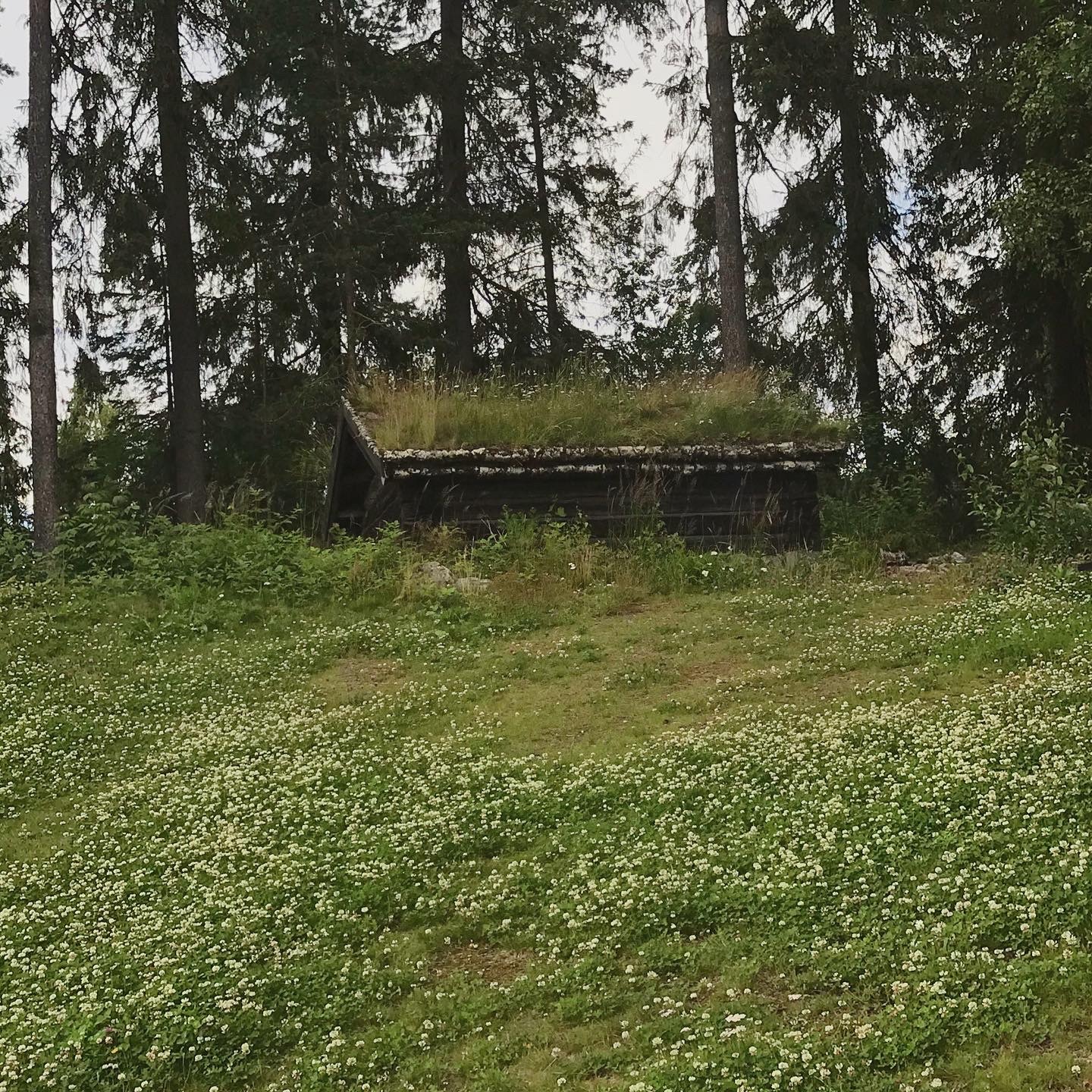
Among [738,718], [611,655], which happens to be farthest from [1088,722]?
[611,655]

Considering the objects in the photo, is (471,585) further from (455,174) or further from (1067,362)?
(455,174)

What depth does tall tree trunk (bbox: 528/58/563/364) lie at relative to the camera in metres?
27.9

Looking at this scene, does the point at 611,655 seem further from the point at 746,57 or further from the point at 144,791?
the point at 746,57

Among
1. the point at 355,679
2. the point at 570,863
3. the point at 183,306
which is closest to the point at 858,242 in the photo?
the point at 183,306

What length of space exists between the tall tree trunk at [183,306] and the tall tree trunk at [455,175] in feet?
20.0

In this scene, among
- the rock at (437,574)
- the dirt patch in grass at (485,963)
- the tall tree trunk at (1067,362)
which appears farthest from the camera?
the tall tree trunk at (1067,362)

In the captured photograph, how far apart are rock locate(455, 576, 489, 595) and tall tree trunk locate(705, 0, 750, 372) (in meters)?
9.73

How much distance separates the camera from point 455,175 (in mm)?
26781

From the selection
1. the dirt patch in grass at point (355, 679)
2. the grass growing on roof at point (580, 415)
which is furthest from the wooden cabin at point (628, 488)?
the dirt patch in grass at point (355, 679)

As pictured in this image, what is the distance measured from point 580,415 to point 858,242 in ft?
35.7

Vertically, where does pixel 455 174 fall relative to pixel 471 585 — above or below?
above

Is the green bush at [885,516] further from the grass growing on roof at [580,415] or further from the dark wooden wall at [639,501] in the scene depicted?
the grass growing on roof at [580,415]

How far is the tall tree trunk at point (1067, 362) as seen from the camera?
20984mm

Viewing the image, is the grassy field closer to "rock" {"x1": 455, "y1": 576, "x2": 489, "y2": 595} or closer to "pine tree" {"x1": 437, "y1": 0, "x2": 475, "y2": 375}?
"rock" {"x1": 455, "y1": 576, "x2": 489, "y2": 595}
